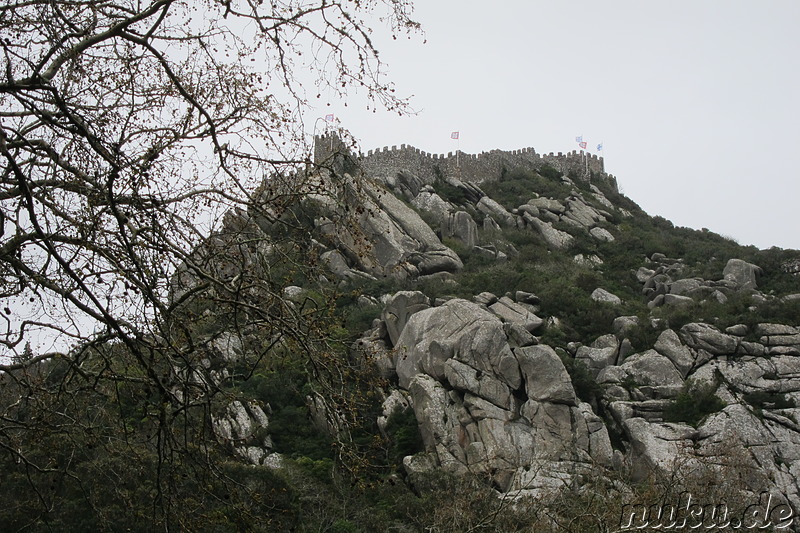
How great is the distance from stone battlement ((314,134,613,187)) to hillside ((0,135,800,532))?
380cm

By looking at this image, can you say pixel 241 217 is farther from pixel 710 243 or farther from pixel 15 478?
pixel 710 243

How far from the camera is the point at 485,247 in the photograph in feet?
129

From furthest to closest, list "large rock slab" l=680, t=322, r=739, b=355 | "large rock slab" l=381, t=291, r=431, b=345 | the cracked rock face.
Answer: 1. "large rock slab" l=381, t=291, r=431, b=345
2. "large rock slab" l=680, t=322, r=739, b=355
3. the cracked rock face

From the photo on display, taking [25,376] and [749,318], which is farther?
[749,318]

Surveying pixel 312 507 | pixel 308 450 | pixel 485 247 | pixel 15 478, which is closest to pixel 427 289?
pixel 485 247

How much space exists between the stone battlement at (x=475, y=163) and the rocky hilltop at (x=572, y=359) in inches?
212

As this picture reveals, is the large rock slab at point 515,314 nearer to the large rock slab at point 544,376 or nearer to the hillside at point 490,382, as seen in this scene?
the hillside at point 490,382

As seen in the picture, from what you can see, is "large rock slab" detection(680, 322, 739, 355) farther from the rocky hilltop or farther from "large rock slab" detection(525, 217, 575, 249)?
"large rock slab" detection(525, 217, 575, 249)

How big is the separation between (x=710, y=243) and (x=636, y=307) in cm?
1365

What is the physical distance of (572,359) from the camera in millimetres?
28312

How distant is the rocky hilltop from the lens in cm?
2297

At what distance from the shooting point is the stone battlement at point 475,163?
46469 millimetres

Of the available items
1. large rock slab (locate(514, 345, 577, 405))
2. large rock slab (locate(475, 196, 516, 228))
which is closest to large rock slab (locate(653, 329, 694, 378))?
large rock slab (locate(514, 345, 577, 405))

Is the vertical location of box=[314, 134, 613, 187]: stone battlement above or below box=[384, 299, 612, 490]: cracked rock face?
above
